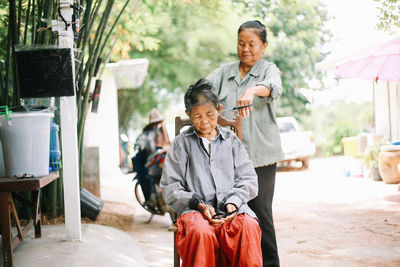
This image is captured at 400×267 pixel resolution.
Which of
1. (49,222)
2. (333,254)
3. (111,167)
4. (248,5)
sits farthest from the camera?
(111,167)

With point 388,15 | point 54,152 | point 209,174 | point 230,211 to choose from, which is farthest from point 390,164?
point 230,211

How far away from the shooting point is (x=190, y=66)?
1544cm

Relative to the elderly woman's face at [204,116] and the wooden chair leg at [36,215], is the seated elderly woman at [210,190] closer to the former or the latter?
the elderly woman's face at [204,116]

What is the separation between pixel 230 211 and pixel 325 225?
3777mm

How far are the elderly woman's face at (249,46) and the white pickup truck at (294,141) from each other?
1067 centimetres

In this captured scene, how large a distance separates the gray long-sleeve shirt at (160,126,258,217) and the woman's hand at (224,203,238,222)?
0.09 ft

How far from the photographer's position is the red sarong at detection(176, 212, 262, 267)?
2.53m

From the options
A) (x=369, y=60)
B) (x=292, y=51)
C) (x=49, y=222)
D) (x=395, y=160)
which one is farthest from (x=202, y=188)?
(x=292, y=51)

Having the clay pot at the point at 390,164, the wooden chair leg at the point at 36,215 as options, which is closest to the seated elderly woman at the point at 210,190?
the wooden chair leg at the point at 36,215

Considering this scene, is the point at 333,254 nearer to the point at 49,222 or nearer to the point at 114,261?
the point at 114,261

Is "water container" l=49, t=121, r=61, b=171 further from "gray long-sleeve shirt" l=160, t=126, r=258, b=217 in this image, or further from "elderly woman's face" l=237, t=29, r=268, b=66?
"elderly woman's face" l=237, t=29, r=268, b=66

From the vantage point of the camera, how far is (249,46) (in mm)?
3150

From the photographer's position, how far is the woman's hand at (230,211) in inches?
103

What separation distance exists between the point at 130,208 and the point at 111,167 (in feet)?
22.4
